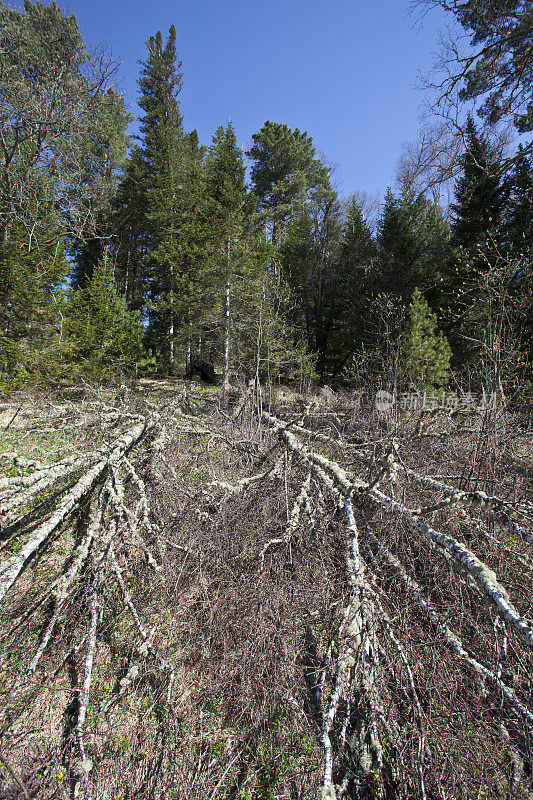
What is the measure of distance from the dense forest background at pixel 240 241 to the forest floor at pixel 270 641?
7.31 feet

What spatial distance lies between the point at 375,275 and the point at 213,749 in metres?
16.4

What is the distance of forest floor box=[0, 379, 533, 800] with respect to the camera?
6.48 ft

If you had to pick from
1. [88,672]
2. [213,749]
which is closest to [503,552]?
[213,749]

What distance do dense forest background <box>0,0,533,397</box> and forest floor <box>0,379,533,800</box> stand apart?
2229mm

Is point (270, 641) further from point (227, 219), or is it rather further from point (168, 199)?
point (168, 199)

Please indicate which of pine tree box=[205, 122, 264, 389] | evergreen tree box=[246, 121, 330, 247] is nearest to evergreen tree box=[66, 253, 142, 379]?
pine tree box=[205, 122, 264, 389]

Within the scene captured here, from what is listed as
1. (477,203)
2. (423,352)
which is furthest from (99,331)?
(477,203)

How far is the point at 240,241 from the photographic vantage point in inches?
484

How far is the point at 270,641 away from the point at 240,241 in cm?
1228

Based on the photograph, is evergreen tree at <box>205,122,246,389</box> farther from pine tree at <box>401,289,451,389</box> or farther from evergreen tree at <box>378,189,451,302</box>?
evergreen tree at <box>378,189,451,302</box>
